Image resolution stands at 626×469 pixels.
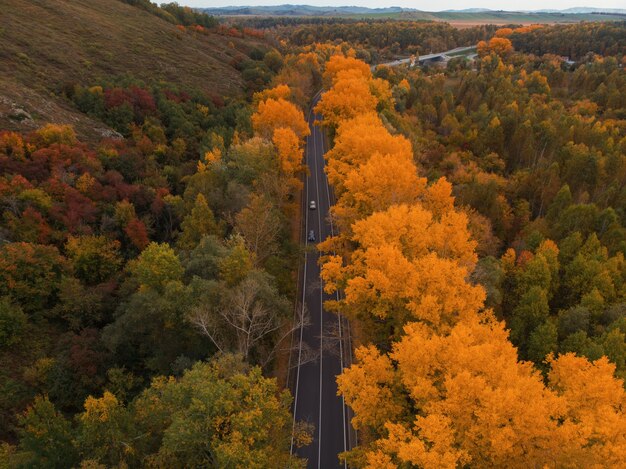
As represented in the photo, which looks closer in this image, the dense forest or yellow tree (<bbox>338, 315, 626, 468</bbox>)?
yellow tree (<bbox>338, 315, 626, 468</bbox>)

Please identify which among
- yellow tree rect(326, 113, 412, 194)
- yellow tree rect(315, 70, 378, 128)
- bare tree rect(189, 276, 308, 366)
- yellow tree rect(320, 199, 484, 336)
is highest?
yellow tree rect(315, 70, 378, 128)

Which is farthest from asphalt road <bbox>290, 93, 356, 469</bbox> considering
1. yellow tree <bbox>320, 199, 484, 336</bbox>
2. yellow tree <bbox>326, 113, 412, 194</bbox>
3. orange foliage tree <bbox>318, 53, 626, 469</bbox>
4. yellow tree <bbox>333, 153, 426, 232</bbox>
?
yellow tree <bbox>326, 113, 412, 194</bbox>

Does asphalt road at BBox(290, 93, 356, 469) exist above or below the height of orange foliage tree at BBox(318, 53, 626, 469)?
below

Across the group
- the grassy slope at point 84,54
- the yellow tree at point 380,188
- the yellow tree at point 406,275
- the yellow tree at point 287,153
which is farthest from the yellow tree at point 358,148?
the grassy slope at point 84,54

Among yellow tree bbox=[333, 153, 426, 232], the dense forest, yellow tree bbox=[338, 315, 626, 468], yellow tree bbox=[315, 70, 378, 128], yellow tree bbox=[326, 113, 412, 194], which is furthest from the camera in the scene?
yellow tree bbox=[315, 70, 378, 128]

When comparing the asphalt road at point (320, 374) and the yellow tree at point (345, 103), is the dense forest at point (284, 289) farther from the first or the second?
the asphalt road at point (320, 374)

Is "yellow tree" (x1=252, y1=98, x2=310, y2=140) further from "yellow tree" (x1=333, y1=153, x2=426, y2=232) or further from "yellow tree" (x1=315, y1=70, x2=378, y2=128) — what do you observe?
"yellow tree" (x1=333, y1=153, x2=426, y2=232)
